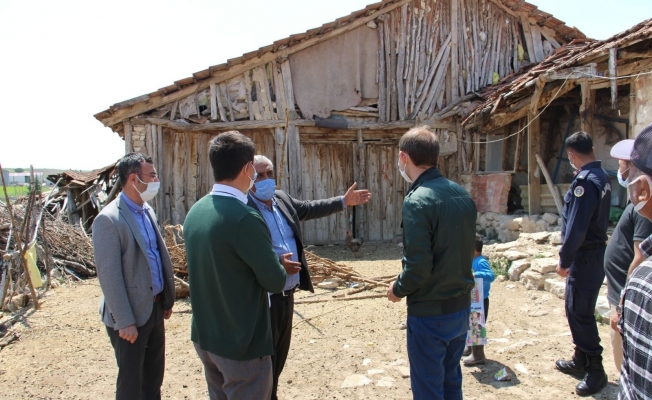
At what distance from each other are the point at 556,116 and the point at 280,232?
9.26 metres

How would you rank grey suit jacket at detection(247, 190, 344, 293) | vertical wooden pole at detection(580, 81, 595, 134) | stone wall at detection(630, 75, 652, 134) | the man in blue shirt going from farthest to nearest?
vertical wooden pole at detection(580, 81, 595, 134) < stone wall at detection(630, 75, 652, 134) < grey suit jacket at detection(247, 190, 344, 293) < the man in blue shirt

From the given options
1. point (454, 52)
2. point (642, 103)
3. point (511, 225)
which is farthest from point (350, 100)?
point (642, 103)

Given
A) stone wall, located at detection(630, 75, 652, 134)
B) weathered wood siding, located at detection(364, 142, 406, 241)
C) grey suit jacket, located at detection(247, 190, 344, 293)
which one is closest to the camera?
grey suit jacket, located at detection(247, 190, 344, 293)

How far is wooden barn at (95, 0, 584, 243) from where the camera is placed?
9500 millimetres

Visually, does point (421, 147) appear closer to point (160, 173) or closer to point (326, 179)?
point (160, 173)

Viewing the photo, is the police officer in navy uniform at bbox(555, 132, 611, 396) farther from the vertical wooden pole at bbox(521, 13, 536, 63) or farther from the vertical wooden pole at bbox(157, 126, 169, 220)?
the vertical wooden pole at bbox(521, 13, 536, 63)

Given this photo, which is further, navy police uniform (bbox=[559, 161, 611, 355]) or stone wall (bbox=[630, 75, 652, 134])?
stone wall (bbox=[630, 75, 652, 134])

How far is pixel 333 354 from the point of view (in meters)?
4.45

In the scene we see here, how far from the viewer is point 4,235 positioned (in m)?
7.49

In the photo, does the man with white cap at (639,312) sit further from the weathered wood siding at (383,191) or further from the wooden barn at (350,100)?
the weathered wood siding at (383,191)

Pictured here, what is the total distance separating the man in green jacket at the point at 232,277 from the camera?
2.09m

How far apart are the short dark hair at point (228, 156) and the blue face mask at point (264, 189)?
0.89 meters

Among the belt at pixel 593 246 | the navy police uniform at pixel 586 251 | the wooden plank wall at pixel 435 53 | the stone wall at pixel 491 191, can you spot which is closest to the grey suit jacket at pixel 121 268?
the navy police uniform at pixel 586 251

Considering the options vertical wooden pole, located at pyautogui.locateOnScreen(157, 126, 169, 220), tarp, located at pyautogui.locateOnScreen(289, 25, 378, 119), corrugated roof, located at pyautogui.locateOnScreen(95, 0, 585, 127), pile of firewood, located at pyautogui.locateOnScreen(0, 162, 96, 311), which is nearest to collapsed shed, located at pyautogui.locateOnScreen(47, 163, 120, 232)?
pile of firewood, located at pyautogui.locateOnScreen(0, 162, 96, 311)
